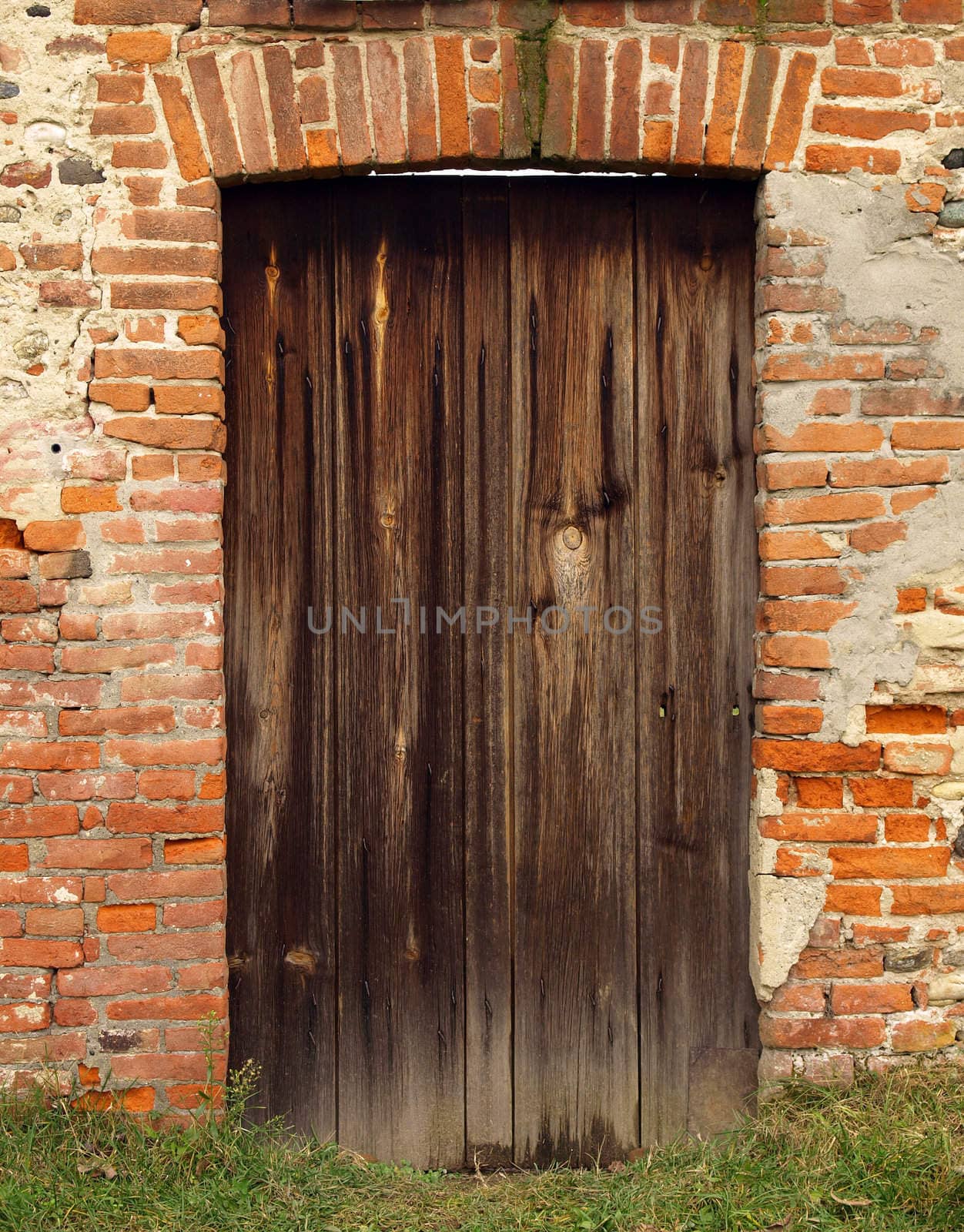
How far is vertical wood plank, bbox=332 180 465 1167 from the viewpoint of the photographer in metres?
2.45

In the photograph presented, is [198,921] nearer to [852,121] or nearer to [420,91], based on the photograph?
[420,91]

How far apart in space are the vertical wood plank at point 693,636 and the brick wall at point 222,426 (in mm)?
176

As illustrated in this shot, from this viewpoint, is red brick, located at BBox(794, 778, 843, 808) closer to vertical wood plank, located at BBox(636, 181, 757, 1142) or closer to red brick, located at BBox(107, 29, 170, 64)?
A: vertical wood plank, located at BBox(636, 181, 757, 1142)

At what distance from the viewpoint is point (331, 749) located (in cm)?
246

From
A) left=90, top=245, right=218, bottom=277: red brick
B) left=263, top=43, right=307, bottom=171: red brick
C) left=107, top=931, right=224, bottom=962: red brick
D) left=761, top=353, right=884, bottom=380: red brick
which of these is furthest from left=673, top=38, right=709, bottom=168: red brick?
left=107, top=931, right=224, bottom=962: red brick

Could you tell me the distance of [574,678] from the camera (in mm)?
2480

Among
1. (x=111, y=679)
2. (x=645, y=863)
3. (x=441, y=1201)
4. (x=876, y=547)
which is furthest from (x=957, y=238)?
(x=441, y=1201)

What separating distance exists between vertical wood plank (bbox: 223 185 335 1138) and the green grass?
0.86 ft

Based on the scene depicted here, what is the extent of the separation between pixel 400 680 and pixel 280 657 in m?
→ 0.32

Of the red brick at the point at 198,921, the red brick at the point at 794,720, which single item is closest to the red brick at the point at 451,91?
the red brick at the point at 794,720

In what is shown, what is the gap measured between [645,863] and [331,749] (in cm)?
88

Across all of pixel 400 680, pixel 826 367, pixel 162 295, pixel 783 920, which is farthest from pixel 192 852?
pixel 826 367

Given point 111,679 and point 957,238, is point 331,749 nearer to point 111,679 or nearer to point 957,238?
point 111,679

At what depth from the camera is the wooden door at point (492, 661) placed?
2441 mm
